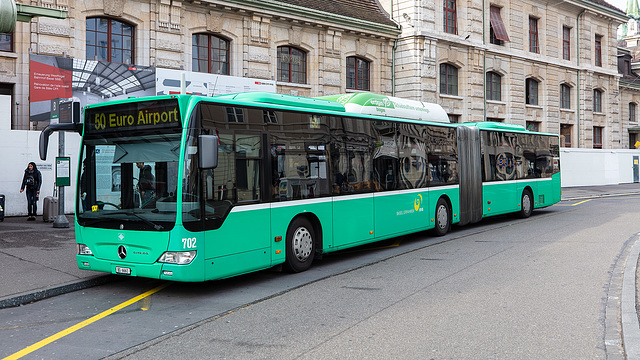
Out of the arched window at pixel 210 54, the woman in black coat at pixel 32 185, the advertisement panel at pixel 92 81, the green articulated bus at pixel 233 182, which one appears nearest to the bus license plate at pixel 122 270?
the green articulated bus at pixel 233 182

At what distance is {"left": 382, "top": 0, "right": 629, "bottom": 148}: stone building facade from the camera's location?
28.7 m

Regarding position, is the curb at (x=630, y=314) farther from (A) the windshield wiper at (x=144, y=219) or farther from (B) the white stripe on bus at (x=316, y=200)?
(A) the windshield wiper at (x=144, y=219)

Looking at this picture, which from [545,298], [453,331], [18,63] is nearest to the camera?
[453,331]

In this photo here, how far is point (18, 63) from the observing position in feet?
56.6

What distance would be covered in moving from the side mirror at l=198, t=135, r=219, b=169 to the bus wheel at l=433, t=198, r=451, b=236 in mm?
8043

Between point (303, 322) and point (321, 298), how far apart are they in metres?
1.19

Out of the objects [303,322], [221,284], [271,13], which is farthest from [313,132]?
[271,13]

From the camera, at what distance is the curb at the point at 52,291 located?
7.38m

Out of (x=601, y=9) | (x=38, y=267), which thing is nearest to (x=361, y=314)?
(x=38, y=267)

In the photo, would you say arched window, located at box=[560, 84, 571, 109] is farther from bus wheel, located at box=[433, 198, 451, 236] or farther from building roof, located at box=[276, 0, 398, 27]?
bus wheel, located at box=[433, 198, 451, 236]

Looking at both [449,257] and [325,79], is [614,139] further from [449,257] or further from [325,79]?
[449,257]

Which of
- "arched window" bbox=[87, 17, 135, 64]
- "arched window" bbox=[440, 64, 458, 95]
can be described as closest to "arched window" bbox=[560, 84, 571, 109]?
"arched window" bbox=[440, 64, 458, 95]

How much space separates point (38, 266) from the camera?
30.9ft

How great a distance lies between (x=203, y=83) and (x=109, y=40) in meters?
3.50
